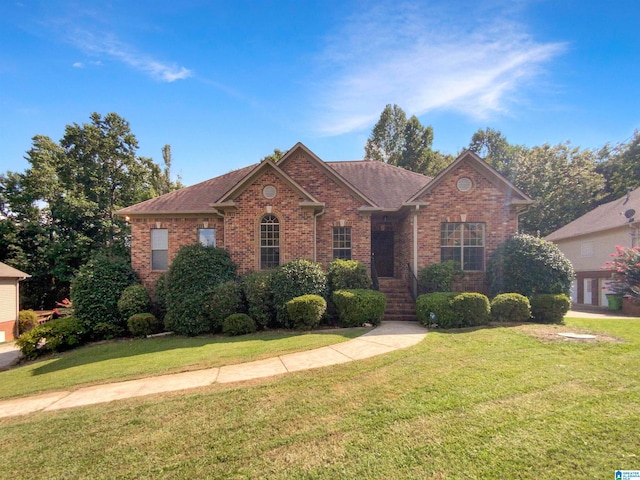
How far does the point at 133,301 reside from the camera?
37.2 ft

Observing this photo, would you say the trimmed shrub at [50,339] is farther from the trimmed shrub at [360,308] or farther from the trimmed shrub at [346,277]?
the trimmed shrub at [360,308]

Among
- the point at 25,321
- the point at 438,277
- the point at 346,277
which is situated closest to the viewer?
the point at 346,277

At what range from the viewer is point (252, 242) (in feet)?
39.3

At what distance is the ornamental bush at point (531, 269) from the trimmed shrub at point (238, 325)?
8906 millimetres

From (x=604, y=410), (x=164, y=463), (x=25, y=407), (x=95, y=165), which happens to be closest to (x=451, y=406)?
(x=604, y=410)

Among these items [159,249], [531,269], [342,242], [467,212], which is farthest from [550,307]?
[159,249]

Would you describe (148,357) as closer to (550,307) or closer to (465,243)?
(550,307)

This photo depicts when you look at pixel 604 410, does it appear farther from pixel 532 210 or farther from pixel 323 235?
pixel 532 210

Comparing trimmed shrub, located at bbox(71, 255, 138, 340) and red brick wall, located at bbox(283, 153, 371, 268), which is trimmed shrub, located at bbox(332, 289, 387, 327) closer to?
red brick wall, located at bbox(283, 153, 371, 268)

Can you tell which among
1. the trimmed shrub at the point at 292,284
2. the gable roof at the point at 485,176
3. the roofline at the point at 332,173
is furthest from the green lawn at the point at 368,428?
the roofline at the point at 332,173

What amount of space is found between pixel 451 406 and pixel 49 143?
29560mm

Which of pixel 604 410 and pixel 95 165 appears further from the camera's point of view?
pixel 95 165

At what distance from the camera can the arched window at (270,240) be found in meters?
Answer: 12.1

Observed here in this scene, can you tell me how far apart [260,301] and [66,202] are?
758 inches
